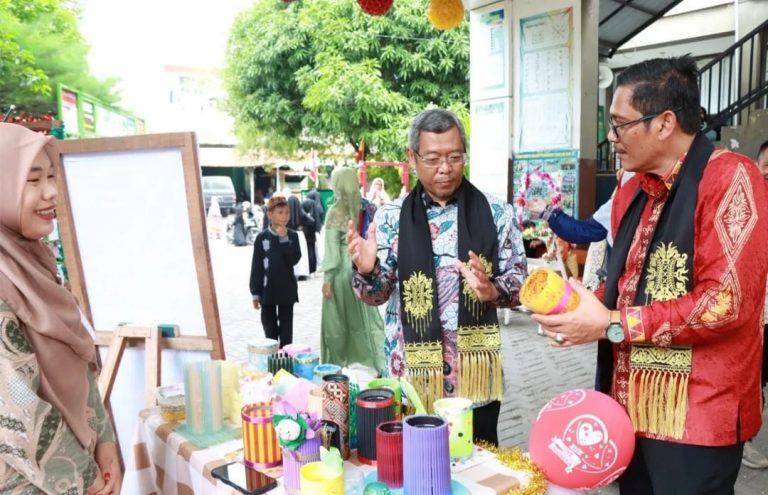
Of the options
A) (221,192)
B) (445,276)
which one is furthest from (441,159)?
(221,192)

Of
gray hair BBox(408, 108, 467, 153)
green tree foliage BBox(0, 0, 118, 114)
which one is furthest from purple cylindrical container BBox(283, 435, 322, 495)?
green tree foliage BBox(0, 0, 118, 114)

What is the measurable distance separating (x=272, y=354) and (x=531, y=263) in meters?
4.37

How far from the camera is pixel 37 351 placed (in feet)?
4.81

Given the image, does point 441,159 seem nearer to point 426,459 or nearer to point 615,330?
point 615,330

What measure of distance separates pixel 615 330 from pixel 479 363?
66 cm

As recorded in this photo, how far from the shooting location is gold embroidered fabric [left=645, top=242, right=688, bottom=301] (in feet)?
5.01

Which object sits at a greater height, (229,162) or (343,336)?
(229,162)

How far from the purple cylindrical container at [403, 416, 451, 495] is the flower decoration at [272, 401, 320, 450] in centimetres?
28

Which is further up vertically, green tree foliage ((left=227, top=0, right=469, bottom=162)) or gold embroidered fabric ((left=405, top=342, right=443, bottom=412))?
green tree foliage ((left=227, top=0, right=469, bottom=162))

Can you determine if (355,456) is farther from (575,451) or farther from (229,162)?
(229,162)

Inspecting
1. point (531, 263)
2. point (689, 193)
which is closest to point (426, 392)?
point (689, 193)

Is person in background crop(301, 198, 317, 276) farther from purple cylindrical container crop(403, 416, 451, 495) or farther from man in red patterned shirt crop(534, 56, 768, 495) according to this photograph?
purple cylindrical container crop(403, 416, 451, 495)

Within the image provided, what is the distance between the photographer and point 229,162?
2784 cm

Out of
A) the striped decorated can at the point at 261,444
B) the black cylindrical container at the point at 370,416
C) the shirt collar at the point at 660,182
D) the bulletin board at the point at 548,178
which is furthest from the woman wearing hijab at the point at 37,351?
the bulletin board at the point at 548,178
